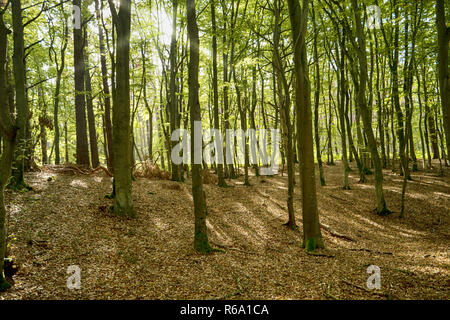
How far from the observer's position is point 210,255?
5754 millimetres

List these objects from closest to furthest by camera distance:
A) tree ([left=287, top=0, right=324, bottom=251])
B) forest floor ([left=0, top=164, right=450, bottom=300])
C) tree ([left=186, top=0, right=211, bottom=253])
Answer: forest floor ([left=0, top=164, right=450, bottom=300]) < tree ([left=186, top=0, right=211, bottom=253]) < tree ([left=287, top=0, right=324, bottom=251])

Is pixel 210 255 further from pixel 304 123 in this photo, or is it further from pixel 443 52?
pixel 443 52

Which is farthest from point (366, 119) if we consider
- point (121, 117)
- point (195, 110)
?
point (121, 117)

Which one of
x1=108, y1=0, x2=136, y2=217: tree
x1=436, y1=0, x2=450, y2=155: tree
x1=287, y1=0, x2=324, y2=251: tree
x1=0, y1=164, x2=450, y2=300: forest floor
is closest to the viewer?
x1=0, y1=164, x2=450, y2=300: forest floor

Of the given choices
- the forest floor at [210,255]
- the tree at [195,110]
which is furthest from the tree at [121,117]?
the tree at [195,110]

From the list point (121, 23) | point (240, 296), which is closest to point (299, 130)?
point (240, 296)

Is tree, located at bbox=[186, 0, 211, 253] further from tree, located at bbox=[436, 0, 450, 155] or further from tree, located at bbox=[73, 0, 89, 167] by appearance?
tree, located at bbox=[73, 0, 89, 167]

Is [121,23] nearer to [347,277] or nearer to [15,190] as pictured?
[15,190]

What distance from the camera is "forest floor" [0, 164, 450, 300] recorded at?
4164 mm

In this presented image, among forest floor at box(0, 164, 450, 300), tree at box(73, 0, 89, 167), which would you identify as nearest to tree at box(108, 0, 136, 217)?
forest floor at box(0, 164, 450, 300)

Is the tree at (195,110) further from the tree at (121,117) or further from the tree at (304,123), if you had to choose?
the tree at (121,117)

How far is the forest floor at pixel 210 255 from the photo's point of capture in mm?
4164

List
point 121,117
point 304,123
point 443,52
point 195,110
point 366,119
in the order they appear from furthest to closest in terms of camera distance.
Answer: point 366,119 → point 121,117 → point 304,123 → point 195,110 → point 443,52
